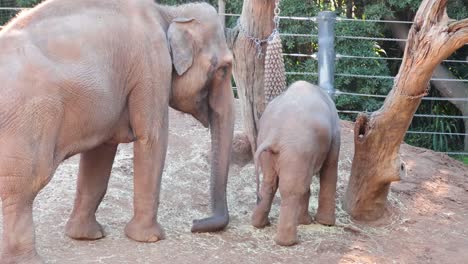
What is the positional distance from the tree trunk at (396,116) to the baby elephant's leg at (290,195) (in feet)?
2.61

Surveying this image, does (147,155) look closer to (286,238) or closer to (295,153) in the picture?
(295,153)

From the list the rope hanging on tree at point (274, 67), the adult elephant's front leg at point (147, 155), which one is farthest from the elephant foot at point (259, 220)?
the rope hanging on tree at point (274, 67)

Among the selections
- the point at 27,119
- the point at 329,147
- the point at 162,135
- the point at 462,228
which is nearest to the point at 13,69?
the point at 27,119

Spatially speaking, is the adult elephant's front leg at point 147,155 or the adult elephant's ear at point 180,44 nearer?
the adult elephant's front leg at point 147,155

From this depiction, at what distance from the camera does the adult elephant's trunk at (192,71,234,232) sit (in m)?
5.61

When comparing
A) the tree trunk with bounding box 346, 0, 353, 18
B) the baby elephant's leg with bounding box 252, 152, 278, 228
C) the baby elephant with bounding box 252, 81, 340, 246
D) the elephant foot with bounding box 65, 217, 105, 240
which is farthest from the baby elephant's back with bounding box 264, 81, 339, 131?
the tree trunk with bounding box 346, 0, 353, 18

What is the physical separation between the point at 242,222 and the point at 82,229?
1255 millimetres

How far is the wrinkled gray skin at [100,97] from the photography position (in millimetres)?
4352

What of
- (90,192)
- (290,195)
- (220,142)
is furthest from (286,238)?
(90,192)

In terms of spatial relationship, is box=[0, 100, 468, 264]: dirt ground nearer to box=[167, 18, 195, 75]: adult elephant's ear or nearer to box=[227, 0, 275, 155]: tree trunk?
box=[227, 0, 275, 155]: tree trunk

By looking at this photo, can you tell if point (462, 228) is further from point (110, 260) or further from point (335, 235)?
point (110, 260)

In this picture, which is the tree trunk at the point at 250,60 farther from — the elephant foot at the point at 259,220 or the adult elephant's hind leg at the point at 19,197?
the adult elephant's hind leg at the point at 19,197

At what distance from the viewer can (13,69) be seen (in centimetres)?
431

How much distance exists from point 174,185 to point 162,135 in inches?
53.8
